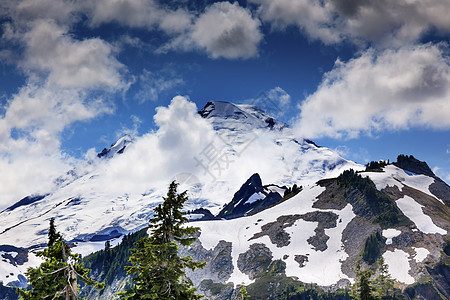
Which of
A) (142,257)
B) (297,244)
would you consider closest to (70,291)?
(142,257)

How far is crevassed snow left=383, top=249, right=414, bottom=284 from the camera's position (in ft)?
504

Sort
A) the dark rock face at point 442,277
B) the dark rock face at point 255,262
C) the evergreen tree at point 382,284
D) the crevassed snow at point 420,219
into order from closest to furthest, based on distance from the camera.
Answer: the evergreen tree at point 382,284
the dark rock face at point 442,277
the crevassed snow at point 420,219
the dark rock face at point 255,262

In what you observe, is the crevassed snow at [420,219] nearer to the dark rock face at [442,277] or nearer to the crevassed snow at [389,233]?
the crevassed snow at [389,233]

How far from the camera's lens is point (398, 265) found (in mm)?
161500

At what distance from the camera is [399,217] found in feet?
625

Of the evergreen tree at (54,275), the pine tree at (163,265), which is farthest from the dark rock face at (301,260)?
the evergreen tree at (54,275)

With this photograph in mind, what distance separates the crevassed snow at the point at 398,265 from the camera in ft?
504

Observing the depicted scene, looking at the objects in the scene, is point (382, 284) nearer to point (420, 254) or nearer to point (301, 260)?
point (420, 254)

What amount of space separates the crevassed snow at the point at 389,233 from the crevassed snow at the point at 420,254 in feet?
36.0

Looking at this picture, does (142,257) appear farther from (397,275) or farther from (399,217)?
(399,217)

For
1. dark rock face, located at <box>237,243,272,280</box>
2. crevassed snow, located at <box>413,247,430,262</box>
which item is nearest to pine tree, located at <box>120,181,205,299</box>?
crevassed snow, located at <box>413,247,430,262</box>

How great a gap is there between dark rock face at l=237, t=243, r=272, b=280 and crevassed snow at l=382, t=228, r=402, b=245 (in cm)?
5137

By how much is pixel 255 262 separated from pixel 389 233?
60.4m

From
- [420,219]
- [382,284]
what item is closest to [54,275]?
[382,284]
